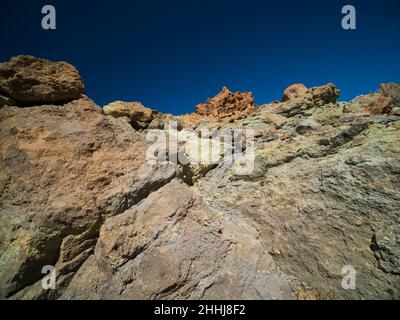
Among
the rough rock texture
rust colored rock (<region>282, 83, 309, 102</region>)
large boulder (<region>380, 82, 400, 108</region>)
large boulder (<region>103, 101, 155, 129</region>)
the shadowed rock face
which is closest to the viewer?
the shadowed rock face

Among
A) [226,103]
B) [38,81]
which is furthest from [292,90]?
[38,81]

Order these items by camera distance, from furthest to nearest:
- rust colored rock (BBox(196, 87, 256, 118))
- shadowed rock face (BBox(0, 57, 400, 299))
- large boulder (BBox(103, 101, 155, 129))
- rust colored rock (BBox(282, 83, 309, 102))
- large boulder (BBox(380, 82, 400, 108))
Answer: rust colored rock (BBox(196, 87, 256, 118)), rust colored rock (BBox(282, 83, 309, 102)), large boulder (BBox(380, 82, 400, 108)), large boulder (BBox(103, 101, 155, 129)), shadowed rock face (BBox(0, 57, 400, 299))

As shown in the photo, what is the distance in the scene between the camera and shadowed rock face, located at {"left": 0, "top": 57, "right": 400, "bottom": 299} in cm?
464

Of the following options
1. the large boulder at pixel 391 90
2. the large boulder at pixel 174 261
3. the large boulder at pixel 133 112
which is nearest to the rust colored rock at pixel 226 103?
the large boulder at pixel 391 90

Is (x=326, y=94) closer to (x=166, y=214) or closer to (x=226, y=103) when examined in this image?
(x=226, y=103)

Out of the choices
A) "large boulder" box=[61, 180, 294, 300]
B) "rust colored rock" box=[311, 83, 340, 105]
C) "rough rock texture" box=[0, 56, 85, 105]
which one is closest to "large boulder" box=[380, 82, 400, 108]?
"rust colored rock" box=[311, 83, 340, 105]

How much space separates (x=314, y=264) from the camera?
4984 mm

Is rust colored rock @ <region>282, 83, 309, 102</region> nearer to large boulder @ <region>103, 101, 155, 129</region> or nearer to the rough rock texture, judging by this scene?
large boulder @ <region>103, 101, 155, 129</region>

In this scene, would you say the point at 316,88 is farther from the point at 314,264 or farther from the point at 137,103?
the point at 314,264

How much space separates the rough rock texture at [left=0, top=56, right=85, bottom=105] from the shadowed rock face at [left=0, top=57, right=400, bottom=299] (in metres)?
0.03

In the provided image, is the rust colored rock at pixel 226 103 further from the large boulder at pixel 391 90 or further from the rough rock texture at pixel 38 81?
the rough rock texture at pixel 38 81

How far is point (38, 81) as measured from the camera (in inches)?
260
